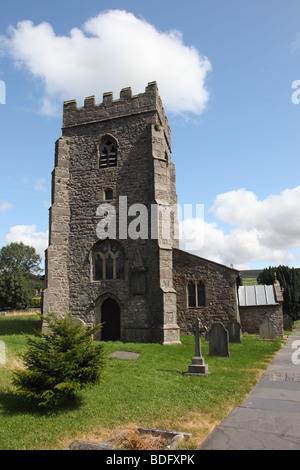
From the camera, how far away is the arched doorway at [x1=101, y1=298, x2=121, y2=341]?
17419 mm

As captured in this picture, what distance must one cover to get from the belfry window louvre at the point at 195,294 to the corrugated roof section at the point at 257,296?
476 cm

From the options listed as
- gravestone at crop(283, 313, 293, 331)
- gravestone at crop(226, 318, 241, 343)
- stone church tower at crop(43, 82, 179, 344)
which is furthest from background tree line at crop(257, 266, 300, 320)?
stone church tower at crop(43, 82, 179, 344)

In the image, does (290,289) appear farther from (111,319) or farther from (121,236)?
(121,236)

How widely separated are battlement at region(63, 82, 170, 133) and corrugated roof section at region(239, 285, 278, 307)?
12.4 metres

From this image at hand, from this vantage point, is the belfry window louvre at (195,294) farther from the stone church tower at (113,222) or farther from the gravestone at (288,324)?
the gravestone at (288,324)

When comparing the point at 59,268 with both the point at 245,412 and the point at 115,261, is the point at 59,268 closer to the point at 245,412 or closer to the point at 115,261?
the point at 115,261

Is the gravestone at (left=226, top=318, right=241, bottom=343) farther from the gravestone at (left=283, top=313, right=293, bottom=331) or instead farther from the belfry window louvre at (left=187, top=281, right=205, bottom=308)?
the gravestone at (left=283, top=313, right=293, bottom=331)

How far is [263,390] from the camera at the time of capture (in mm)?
7941

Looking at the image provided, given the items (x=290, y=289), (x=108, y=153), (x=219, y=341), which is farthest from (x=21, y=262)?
(x=219, y=341)

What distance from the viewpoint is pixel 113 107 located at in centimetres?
1941

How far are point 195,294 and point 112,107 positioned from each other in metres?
11.5

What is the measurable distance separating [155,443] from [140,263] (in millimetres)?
11879

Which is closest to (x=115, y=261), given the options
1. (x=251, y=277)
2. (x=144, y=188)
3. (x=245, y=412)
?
(x=144, y=188)

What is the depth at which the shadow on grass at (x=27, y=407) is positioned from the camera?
6.53 m
